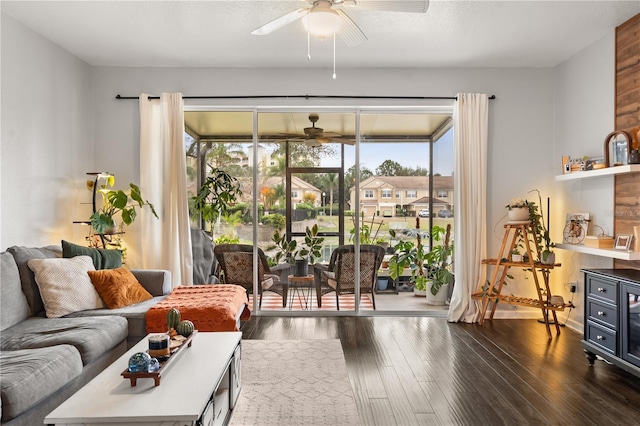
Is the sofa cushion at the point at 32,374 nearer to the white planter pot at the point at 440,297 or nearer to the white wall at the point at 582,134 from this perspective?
the white planter pot at the point at 440,297

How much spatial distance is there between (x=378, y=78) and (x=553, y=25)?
72.6 inches

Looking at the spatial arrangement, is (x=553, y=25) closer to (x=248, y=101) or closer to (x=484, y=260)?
(x=484, y=260)

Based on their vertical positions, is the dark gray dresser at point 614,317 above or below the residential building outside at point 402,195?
below

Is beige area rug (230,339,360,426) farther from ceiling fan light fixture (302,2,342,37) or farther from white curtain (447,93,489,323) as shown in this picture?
ceiling fan light fixture (302,2,342,37)

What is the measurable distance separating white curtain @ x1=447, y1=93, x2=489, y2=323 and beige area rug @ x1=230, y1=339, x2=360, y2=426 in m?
1.74

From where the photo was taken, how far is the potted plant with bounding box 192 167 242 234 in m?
5.30

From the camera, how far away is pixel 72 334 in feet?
9.41

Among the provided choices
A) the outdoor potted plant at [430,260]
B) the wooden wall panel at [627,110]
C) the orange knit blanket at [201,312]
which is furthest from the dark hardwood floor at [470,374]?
the wooden wall panel at [627,110]

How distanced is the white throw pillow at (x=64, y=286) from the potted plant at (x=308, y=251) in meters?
2.23

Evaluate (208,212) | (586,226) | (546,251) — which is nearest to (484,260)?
(546,251)

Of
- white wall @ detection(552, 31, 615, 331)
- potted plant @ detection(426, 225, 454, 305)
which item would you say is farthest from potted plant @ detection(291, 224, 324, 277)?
white wall @ detection(552, 31, 615, 331)

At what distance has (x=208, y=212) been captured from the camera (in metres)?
5.30

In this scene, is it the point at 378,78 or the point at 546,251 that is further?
the point at 378,78

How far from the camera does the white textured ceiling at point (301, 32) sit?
3688mm
